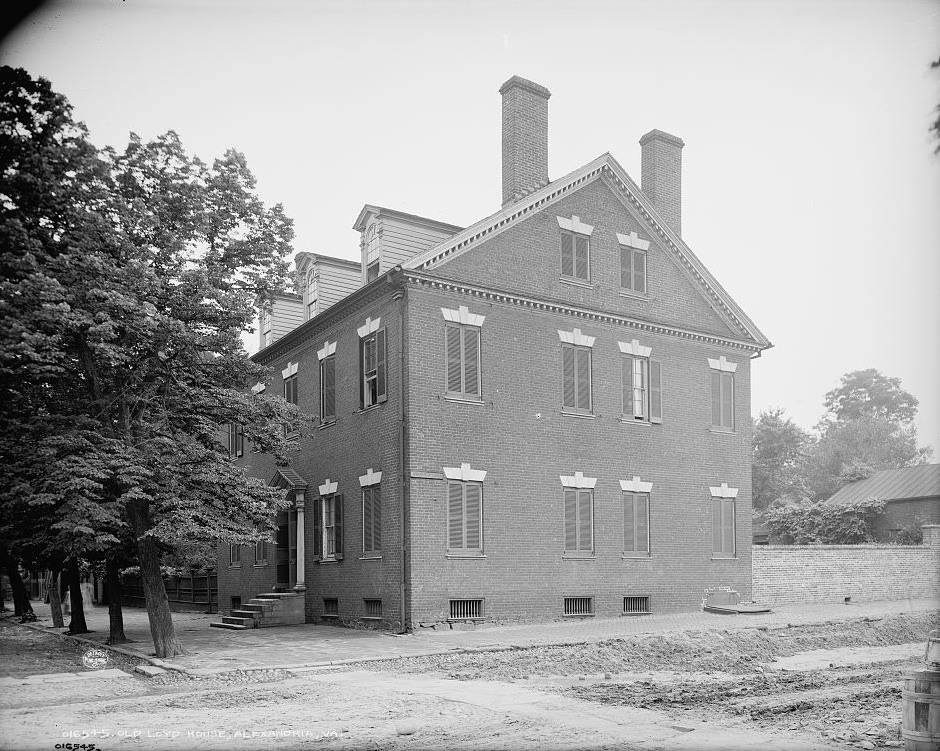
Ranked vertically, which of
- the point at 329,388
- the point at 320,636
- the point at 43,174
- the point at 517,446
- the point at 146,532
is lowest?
the point at 320,636

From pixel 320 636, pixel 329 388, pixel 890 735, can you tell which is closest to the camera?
pixel 890 735

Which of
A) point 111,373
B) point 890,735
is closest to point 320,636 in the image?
point 111,373

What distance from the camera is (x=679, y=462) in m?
27.2

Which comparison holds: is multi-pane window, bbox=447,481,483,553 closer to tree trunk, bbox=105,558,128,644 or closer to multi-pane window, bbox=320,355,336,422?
multi-pane window, bbox=320,355,336,422

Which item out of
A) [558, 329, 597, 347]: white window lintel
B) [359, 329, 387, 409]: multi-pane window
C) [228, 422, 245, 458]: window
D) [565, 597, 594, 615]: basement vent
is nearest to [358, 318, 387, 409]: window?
[359, 329, 387, 409]: multi-pane window

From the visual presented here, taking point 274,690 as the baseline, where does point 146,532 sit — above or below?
above

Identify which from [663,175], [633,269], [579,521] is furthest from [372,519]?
[663,175]

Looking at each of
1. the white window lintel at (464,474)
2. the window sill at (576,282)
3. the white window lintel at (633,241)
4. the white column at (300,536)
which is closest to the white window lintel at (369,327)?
the white window lintel at (464,474)

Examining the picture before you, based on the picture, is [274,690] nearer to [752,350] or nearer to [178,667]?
[178,667]

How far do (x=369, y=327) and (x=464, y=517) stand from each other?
17.3ft

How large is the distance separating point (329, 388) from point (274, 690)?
13.3 meters

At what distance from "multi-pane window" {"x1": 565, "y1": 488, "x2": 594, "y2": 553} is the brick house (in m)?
0.05

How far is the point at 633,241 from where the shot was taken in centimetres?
2711

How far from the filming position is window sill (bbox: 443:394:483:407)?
75.3 feet
